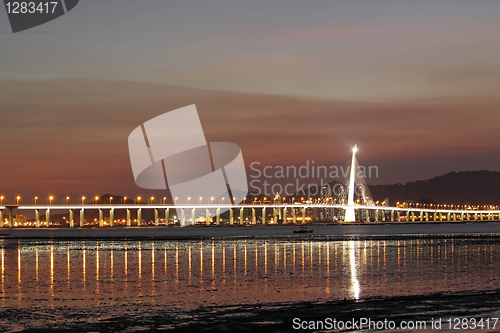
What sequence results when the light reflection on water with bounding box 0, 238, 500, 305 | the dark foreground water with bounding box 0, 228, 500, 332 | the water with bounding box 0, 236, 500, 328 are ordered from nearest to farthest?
the dark foreground water with bounding box 0, 228, 500, 332
the water with bounding box 0, 236, 500, 328
the light reflection on water with bounding box 0, 238, 500, 305

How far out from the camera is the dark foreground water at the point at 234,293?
1584 centimetres

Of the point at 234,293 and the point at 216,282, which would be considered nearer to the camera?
the point at 234,293

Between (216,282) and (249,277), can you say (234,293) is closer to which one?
(216,282)

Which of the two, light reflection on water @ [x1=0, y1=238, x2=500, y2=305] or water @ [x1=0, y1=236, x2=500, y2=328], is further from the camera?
light reflection on water @ [x1=0, y1=238, x2=500, y2=305]

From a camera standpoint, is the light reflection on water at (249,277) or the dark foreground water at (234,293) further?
the light reflection on water at (249,277)

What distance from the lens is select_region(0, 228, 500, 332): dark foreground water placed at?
52.0 ft

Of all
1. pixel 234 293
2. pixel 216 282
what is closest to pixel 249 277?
pixel 216 282

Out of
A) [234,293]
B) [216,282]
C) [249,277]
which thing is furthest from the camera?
[249,277]

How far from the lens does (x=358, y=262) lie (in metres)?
35.5

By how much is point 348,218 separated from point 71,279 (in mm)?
115040

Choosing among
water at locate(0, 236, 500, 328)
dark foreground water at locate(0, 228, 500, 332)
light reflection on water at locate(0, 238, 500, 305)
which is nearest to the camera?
dark foreground water at locate(0, 228, 500, 332)

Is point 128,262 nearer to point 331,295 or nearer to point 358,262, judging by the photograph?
point 358,262

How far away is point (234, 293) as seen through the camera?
70.1 feet

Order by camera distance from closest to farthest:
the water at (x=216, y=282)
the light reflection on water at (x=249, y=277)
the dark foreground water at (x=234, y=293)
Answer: the dark foreground water at (x=234, y=293)
the water at (x=216, y=282)
the light reflection on water at (x=249, y=277)
